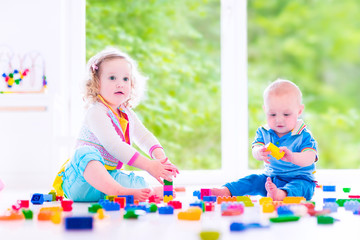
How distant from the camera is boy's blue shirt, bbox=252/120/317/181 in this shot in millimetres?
1838

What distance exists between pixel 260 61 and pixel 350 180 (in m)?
2.18

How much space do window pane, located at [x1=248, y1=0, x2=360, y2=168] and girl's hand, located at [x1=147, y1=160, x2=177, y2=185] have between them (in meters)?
2.94

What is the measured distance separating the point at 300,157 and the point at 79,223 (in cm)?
92

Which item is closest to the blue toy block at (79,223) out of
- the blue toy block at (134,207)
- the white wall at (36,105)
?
the blue toy block at (134,207)

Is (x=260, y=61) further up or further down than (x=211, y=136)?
further up

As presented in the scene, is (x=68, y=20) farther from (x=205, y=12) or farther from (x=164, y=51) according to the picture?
(x=205, y=12)

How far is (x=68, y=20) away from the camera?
261 cm

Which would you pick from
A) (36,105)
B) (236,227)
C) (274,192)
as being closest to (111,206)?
(236,227)

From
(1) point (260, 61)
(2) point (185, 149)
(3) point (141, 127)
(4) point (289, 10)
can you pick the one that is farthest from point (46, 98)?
(4) point (289, 10)

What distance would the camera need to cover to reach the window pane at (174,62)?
3373 mm

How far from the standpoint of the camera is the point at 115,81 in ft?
6.29

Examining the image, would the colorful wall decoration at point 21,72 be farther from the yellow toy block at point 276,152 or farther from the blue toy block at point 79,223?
the blue toy block at point 79,223

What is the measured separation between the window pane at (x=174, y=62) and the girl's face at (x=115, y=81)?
1212 millimetres

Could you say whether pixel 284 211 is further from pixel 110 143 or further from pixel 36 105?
pixel 36 105
